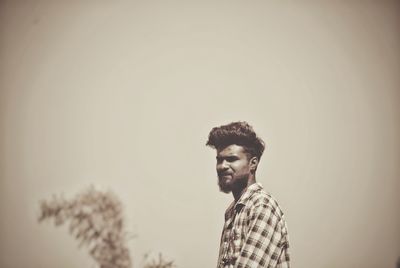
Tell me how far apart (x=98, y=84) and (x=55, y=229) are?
737mm

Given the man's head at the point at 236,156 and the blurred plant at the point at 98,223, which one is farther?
the blurred plant at the point at 98,223

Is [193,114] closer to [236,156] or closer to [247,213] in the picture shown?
[236,156]

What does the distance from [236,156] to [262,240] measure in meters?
0.40

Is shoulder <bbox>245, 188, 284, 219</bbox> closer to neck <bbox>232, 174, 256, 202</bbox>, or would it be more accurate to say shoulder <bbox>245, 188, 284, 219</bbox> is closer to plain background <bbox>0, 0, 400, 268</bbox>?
neck <bbox>232, 174, 256, 202</bbox>

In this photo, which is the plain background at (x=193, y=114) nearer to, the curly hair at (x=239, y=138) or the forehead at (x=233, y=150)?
the curly hair at (x=239, y=138)

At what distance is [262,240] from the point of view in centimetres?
109

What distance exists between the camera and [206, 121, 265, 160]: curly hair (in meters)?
1.46

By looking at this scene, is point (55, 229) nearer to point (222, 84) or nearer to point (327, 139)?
point (222, 84)

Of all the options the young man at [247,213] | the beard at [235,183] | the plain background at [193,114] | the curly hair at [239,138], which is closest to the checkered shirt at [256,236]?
the young man at [247,213]

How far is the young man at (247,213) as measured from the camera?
3.59ft

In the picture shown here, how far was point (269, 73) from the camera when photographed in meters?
1.74

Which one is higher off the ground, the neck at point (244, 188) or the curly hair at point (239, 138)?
the curly hair at point (239, 138)

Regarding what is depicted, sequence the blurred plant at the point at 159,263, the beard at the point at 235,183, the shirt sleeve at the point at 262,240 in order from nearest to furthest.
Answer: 1. the shirt sleeve at the point at 262,240
2. the beard at the point at 235,183
3. the blurred plant at the point at 159,263

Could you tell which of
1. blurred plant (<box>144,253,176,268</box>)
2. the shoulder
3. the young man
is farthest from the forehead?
blurred plant (<box>144,253,176,268</box>)
